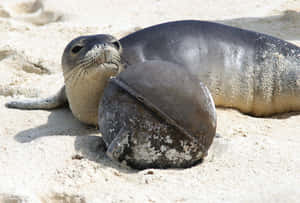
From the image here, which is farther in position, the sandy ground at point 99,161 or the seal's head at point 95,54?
the seal's head at point 95,54

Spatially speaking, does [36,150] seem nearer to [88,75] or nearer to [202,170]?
[88,75]

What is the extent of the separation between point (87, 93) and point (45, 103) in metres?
0.84

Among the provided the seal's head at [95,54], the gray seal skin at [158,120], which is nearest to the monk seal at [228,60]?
the seal's head at [95,54]

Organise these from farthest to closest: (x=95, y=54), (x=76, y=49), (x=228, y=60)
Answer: (x=228, y=60) < (x=76, y=49) < (x=95, y=54)

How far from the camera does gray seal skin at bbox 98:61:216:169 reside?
248 cm

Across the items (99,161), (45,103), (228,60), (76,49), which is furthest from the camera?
(45,103)

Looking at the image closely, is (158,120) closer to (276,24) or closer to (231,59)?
(231,59)

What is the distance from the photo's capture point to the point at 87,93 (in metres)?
3.17

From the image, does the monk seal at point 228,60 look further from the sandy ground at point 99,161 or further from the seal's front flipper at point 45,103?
the sandy ground at point 99,161

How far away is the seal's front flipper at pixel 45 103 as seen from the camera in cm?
384

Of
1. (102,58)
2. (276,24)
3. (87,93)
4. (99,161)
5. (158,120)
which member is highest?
(102,58)

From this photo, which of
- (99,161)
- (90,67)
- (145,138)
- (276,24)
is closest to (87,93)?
(90,67)

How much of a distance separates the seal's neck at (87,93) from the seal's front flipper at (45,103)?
434 mm

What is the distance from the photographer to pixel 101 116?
2.70m
